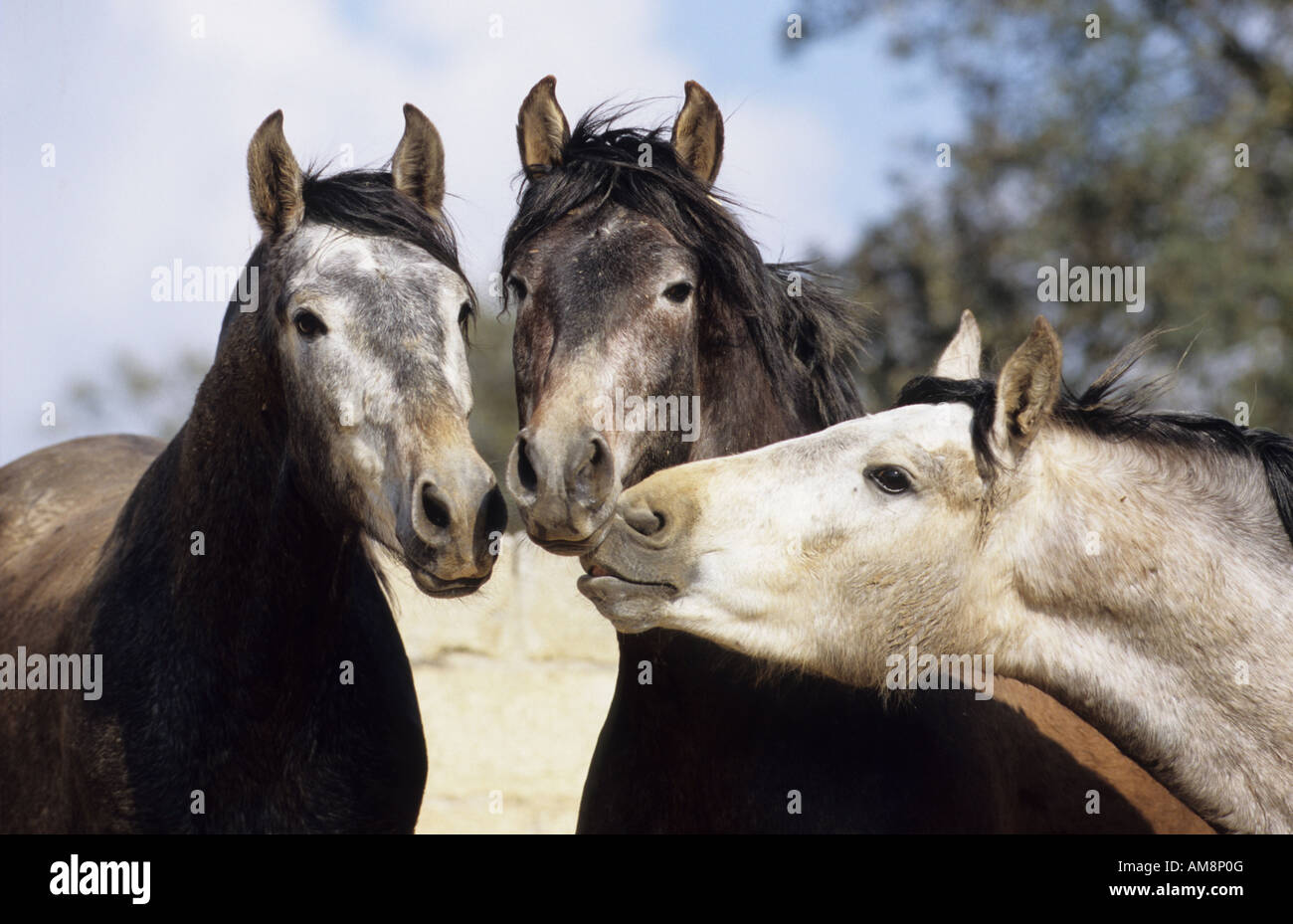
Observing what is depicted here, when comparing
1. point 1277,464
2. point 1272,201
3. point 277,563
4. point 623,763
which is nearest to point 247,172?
point 277,563

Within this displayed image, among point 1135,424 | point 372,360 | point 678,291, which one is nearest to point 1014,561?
point 1135,424

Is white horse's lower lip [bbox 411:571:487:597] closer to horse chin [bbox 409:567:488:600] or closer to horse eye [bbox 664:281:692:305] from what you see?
horse chin [bbox 409:567:488:600]

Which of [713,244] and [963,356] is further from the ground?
[713,244]

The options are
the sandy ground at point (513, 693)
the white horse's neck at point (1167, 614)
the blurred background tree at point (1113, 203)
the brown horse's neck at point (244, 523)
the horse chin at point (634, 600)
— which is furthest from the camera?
the blurred background tree at point (1113, 203)

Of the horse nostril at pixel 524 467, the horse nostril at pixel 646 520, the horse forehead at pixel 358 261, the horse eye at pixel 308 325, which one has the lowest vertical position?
the horse nostril at pixel 646 520

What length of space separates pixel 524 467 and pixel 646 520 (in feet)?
1.29

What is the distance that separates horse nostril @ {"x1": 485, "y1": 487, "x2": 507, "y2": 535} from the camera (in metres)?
3.26

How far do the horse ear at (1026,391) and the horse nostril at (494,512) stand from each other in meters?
1.30

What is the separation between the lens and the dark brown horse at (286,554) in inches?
133

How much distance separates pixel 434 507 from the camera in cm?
325

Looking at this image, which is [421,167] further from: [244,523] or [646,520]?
[646,520]

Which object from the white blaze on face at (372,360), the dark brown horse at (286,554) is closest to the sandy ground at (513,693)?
the dark brown horse at (286,554)

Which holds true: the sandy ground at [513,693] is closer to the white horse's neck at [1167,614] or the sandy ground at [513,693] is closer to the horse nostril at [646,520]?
the horse nostril at [646,520]
